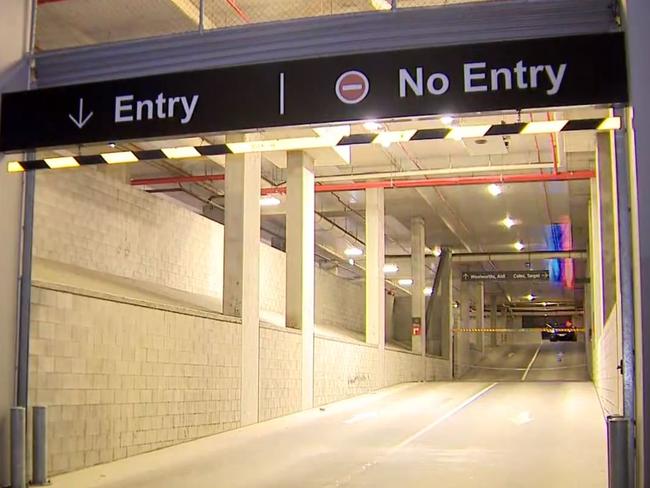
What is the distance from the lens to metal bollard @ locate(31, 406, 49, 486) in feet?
24.2

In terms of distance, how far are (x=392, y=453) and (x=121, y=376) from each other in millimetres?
3478

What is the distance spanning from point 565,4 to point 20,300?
5476 mm

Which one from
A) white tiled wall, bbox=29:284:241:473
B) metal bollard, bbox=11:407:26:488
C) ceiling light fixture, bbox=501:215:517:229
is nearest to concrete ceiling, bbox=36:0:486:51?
white tiled wall, bbox=29:284:241:473

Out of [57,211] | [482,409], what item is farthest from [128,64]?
[482,409]

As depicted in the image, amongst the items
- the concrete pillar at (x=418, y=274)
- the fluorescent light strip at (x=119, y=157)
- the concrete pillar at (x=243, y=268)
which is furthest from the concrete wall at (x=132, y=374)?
the concrete pillar at (x=418, y=274)

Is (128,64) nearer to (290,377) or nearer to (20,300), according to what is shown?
(20,300)

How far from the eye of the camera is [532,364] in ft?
129

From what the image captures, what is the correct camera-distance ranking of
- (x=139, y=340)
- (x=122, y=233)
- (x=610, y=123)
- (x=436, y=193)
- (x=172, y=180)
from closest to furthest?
1. (x=610, y=123)
2. (x=139, y=340)
3. (x=122, y=233)
4. (x=172, y=180)
5. (x=436, y=193)

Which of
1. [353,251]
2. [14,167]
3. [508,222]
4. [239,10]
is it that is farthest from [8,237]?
[508,222]

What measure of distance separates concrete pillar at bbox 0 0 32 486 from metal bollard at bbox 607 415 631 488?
5186 mm

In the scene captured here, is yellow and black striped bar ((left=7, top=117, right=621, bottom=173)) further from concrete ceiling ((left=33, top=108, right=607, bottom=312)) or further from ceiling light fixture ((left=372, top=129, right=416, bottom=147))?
concrete ceiling ((left=33, top=108, right=607, bottom=312))

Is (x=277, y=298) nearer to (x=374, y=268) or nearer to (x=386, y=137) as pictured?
(x=374, y=268)

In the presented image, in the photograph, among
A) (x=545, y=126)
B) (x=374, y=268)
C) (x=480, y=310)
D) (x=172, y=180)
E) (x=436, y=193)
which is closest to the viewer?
(x=545, y=126)

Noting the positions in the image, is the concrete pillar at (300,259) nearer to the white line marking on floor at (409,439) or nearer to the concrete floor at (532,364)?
the white line marking on floor at (409,439)
